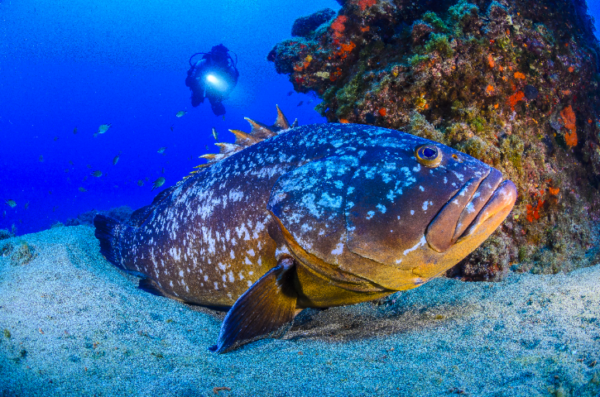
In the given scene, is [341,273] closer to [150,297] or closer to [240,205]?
[240,205]

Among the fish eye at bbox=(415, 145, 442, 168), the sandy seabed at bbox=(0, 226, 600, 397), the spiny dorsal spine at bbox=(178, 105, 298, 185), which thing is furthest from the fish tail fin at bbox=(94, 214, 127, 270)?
the fish eye at bbox=(415, 145, 442, 168)

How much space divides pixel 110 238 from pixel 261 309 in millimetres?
3561

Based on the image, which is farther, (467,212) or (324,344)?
(324,344)

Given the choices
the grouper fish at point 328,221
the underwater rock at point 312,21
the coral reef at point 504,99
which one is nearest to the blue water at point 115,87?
the underwater rock at point 312,21

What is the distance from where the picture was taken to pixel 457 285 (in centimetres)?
343

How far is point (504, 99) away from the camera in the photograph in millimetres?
4195

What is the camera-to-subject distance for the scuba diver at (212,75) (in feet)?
60.3

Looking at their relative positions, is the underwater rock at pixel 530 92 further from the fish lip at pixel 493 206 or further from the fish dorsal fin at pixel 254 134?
the fish dorsal fin at pixel 254 134

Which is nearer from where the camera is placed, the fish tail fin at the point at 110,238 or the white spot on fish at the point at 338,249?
the white spot on fish at the point at 338,249

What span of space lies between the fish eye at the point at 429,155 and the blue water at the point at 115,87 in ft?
233

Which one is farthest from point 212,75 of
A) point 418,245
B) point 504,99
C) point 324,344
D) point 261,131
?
point 418,245

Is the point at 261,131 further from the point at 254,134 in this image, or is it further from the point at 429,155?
the point at 429,155

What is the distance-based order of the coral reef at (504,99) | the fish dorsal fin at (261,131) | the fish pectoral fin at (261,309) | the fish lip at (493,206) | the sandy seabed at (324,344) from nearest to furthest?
the sandy seabed at (324,344) < the fish lip at (493,206) < the fish pectoral fin at (261,309) < the fish dorsal fin at (261,131) < the coral reef at (504,99)

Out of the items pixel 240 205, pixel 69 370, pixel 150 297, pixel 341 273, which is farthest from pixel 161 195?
pixel 341 273
